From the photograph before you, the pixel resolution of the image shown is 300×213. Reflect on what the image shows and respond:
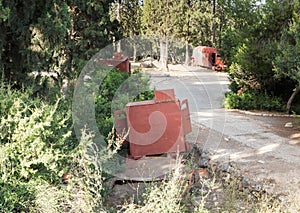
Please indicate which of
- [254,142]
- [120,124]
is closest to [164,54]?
[254,142]

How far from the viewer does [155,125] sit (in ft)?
17.5

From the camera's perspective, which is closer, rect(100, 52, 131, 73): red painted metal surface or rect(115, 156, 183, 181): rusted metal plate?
rect(115, 156, 183, 181): rusted metal plate

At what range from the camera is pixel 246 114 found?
32.6ft

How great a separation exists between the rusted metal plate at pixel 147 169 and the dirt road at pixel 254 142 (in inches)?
36.3

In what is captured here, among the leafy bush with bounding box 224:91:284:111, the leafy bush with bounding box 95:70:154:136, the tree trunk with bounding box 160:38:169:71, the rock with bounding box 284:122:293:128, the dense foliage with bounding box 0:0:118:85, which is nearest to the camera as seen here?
the dense foliage with bounding box 0:0:118:85

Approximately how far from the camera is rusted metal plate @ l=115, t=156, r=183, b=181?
4566 mm

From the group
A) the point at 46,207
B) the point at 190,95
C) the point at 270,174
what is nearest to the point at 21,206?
the point at 46,207

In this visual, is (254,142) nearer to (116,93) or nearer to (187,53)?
(116,93)

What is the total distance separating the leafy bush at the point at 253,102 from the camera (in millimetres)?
10508

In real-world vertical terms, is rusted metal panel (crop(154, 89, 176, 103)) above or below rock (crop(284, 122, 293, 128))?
above

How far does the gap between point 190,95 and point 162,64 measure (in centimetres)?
736

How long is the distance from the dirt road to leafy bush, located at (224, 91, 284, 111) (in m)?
0.45

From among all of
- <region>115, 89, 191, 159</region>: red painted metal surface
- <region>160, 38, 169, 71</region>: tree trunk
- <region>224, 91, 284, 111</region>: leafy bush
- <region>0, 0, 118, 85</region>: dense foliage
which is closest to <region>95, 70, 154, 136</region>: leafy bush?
<region>115, 89, 191, 159</region>: red painted metal surface

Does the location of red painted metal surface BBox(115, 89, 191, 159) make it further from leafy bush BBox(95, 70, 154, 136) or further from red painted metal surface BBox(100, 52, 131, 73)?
red painted metal surface BBox(100, 52, 131, 73)
